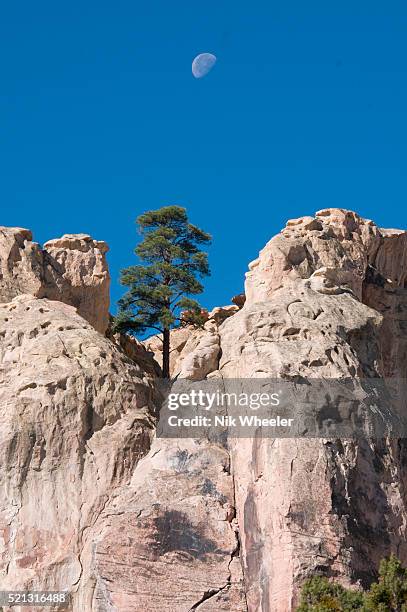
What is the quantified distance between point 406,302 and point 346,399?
1545cm

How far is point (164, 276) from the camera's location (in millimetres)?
65500

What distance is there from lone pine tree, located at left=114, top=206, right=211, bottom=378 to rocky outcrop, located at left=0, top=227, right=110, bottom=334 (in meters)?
1.35

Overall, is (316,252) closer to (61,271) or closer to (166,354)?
(166,354)

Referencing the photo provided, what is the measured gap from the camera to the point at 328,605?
138 ft

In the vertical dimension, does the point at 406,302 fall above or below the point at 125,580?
above

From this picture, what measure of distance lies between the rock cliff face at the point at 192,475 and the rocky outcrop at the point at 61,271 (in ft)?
6.28

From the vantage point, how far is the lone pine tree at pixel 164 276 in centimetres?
6400

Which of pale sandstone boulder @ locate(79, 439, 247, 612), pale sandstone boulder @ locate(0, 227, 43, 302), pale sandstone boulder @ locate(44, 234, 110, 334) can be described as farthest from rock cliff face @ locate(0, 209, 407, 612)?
pale sandstone boulder @ locate(44, 234, 110, 334)

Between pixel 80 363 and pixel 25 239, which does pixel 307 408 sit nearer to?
pixel 80 363

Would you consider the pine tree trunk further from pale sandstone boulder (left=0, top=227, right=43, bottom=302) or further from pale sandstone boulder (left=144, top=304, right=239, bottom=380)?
pale sandstone boulder (left=0, top=227, right=43, bottom=302)

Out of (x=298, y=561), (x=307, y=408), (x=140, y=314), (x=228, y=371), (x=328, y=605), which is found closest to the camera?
(x=328, y=605)

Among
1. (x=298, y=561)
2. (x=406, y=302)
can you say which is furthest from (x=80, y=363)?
(x=406, y=302)

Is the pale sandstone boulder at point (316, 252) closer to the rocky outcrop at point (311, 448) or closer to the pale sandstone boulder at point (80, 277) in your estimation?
the rocky outcrop at point (311, 448)

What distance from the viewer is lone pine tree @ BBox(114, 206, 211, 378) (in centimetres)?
6400
